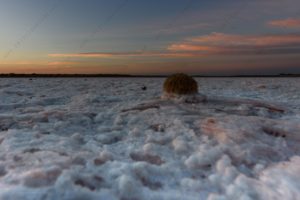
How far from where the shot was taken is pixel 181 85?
8953 millimetres

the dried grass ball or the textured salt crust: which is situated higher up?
the dried grass ball

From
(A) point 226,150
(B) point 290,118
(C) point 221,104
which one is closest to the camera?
(A) point 226,150

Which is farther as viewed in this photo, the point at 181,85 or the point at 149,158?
the point at 181,85

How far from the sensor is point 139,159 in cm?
370

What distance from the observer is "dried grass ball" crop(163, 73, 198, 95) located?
8961 mm

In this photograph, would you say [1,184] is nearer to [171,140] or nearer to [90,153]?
[90,153]

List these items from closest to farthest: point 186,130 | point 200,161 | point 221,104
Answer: point 200,161, point 186,130, point 221,104

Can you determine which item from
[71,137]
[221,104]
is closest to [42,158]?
[71,137]

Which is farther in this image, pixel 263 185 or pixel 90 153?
pixel 90 153

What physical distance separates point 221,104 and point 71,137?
5.11m

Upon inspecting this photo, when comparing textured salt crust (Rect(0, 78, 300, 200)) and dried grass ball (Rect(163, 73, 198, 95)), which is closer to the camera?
textured salt crust (Rect(0, 78, 300, 200))

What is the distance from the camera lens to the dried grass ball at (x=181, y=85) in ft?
29.4

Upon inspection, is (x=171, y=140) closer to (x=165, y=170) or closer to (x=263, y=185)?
(x=165, y=170)

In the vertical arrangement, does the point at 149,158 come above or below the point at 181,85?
below
